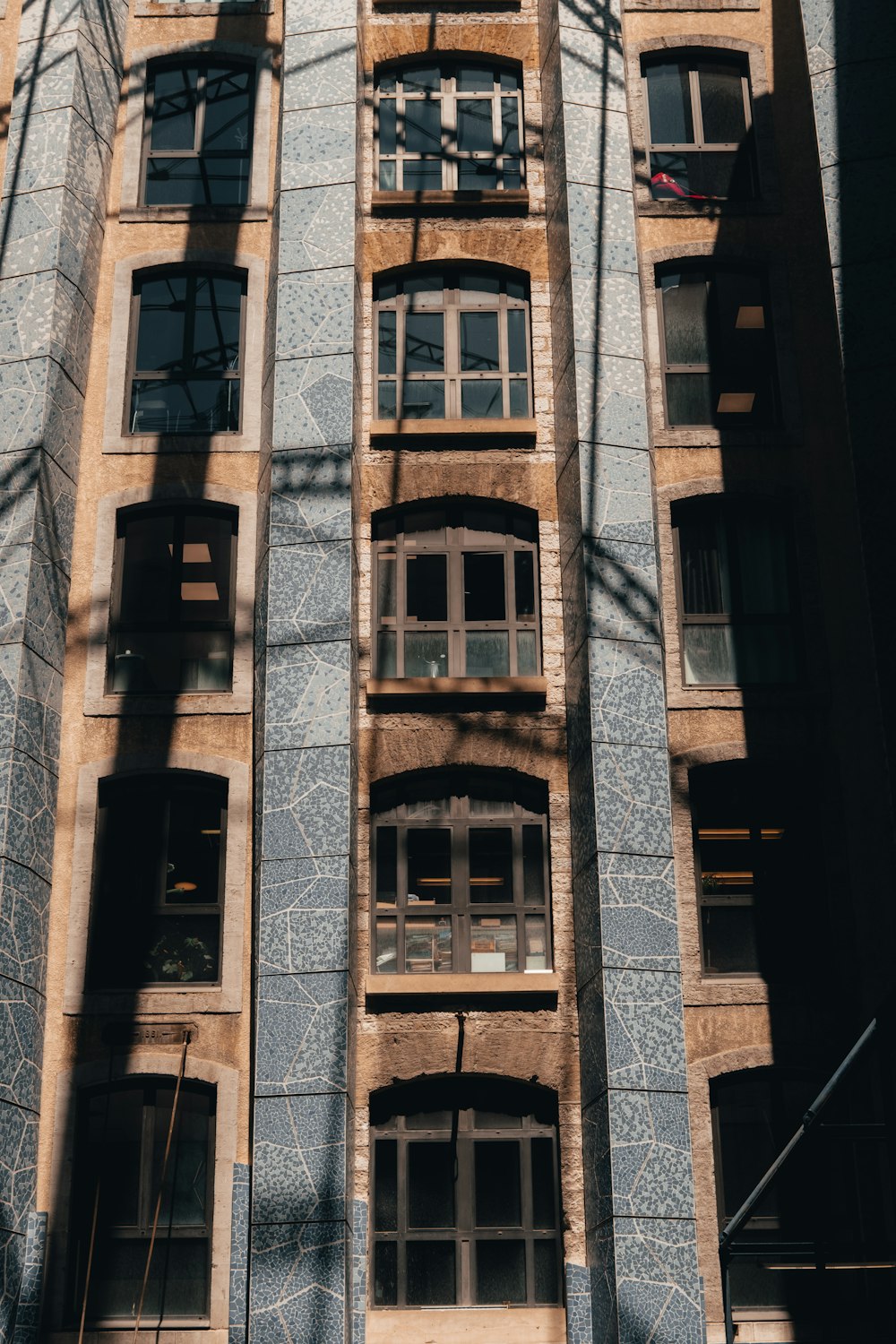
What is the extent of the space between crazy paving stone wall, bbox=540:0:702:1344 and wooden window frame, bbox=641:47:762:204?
1.07 metres

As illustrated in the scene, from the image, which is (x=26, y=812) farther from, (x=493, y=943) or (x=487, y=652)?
(x=487, y=652)

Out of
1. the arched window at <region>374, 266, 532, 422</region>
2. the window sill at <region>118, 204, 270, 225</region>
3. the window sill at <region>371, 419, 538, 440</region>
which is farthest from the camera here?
the window sill at <region>118, 204, 270, 225</region>

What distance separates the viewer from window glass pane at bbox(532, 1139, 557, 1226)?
1563 centimetres

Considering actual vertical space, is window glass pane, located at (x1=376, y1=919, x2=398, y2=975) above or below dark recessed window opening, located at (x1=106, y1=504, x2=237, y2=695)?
below

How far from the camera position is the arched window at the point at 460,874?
16.7 metres

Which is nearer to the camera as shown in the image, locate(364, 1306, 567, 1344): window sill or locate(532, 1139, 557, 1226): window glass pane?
locate(364, 1306, 567, 1344): window sill

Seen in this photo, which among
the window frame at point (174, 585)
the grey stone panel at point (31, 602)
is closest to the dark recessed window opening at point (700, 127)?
the window frame at point (174, 585)

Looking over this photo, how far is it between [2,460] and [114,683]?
3.07 metres

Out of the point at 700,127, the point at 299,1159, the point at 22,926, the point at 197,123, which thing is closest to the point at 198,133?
the point at 197,123

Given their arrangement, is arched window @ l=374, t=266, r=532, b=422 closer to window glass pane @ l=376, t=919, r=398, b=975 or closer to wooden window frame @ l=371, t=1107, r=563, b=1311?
window glass pane @ l=376, t=919, r=398, b=975

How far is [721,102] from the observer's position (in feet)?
68.9

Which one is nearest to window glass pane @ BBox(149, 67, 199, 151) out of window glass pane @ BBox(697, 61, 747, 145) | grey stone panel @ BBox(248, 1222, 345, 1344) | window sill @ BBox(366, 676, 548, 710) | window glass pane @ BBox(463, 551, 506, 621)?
window glass pane @ BBox(697, 61, 747, 145)

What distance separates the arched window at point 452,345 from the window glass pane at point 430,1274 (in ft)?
33.2

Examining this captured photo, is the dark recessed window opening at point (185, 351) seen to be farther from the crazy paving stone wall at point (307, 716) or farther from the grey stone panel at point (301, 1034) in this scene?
the grey stone panel at point (301, 1034)
